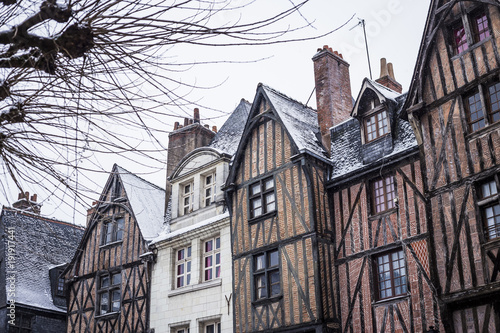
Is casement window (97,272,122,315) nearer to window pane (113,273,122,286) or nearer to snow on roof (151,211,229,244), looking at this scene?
window pane (113,273,122,286)

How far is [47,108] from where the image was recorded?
582 centimetres

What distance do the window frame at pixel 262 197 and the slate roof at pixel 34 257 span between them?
27.6 ft

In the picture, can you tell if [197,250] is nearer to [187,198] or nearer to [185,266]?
[185,266]

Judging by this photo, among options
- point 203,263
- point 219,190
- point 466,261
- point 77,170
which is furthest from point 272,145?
point 77,170

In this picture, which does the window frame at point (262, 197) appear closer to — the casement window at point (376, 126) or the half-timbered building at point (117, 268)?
the casement window at point (376, 126)

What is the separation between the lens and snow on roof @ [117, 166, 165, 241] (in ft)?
70.3

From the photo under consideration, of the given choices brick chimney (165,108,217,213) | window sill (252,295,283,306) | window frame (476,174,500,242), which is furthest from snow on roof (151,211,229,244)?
window frame (476,174,500,242)

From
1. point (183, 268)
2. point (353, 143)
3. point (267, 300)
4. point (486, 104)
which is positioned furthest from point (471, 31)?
point (183, 268)

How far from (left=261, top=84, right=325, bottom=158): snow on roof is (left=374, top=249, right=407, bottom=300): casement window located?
3.43m

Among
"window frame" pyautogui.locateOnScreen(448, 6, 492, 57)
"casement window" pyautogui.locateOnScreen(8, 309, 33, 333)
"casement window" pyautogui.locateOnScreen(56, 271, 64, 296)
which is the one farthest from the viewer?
"casement window" pyautogui.locateOnScreen(56, 271, 64, 296)

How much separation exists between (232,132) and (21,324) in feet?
34.3

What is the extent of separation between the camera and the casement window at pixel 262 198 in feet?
56.2

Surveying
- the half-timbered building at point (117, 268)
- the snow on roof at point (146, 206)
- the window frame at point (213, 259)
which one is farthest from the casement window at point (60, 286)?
the window frame at point (213, 259)

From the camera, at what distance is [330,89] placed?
60.4ft
